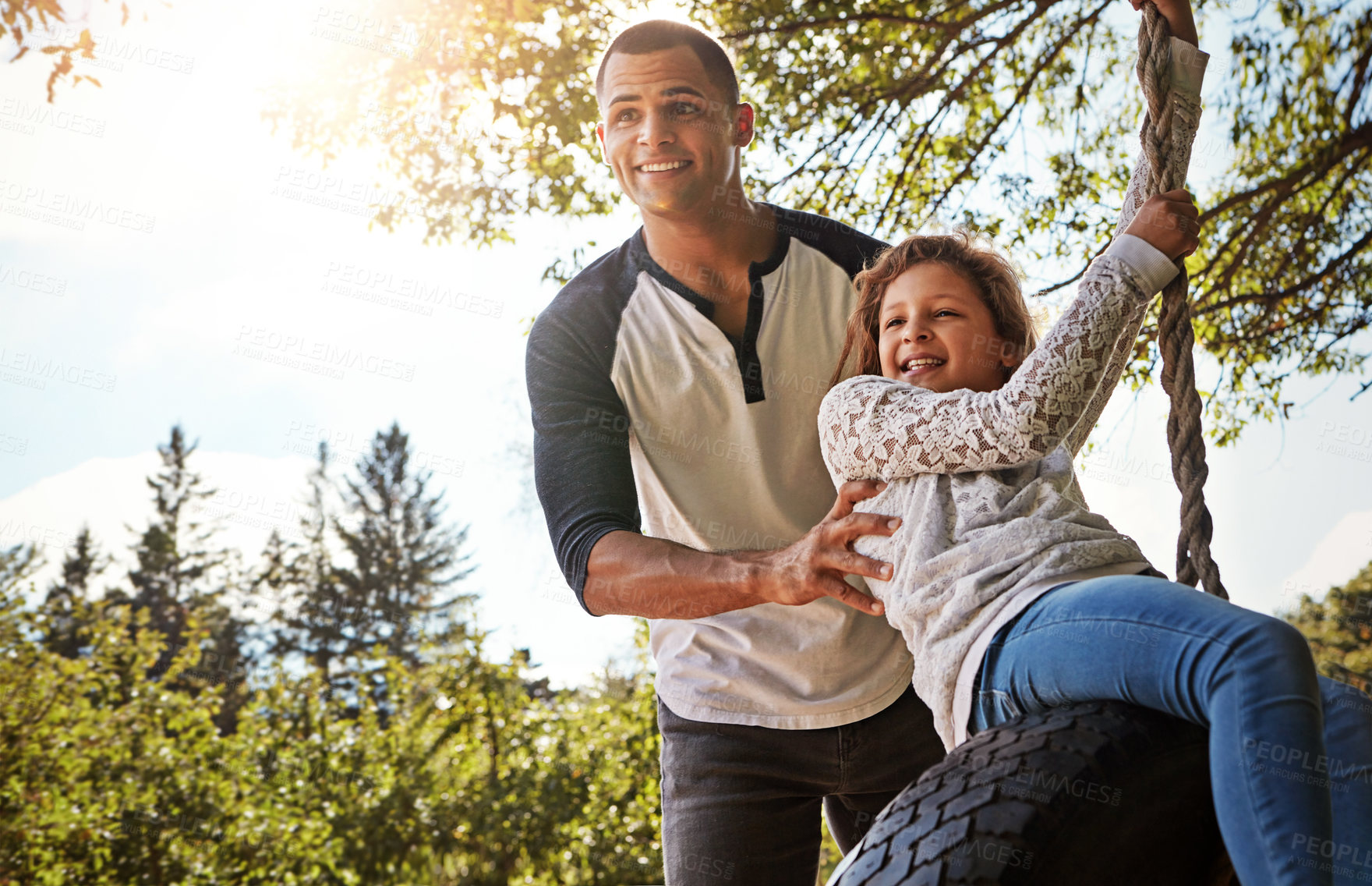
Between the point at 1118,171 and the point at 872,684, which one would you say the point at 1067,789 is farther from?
the point at 1118,171

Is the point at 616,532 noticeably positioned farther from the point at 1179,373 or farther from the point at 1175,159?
the point at 1175,159

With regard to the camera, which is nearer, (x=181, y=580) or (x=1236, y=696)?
(x=1236, y=696)

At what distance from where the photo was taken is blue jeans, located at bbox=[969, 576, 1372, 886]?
958 mm

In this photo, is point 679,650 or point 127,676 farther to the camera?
point 127,676

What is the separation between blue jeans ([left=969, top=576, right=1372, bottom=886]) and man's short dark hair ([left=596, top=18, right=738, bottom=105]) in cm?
142

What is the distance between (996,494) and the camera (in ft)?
4.46

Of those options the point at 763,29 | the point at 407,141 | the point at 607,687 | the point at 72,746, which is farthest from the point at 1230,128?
the point at 72,746

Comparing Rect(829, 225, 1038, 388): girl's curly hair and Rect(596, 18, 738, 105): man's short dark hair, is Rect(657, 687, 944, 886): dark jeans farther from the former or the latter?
Rect(596, 18, 738, 105): man's short dark hair

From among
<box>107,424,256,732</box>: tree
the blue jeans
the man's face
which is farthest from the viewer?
<box>107,424,256,732</box>: tree

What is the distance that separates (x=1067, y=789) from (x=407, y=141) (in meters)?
5.32

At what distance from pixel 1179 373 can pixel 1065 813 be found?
610 millimetres

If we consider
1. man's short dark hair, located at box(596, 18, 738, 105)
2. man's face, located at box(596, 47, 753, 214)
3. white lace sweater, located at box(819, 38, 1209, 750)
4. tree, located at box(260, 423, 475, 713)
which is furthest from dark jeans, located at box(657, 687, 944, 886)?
tree, located at box(260, 423, 475, 713)

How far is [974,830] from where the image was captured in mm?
1000

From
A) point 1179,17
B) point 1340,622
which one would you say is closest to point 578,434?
point 1179,17
